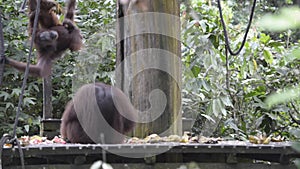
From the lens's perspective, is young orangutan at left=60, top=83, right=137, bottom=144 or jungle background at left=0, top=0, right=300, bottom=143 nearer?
young orangutan at left=60, top=83, right=137, bottom=144

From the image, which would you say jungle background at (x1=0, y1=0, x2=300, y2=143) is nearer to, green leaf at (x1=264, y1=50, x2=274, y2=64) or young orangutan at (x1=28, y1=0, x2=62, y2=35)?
green leaf at (x1=264, y1=50, x2=274, y2=64)

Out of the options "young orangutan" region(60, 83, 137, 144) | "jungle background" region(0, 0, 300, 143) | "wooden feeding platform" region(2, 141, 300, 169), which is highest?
"jungle background" region(0, 0, 300, 143)

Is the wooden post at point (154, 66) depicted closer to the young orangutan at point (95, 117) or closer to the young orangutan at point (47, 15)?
the young orangutan at point (95, 117)

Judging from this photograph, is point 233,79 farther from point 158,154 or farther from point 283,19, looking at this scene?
point 283,19

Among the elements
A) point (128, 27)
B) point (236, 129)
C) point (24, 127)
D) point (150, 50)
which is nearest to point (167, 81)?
point (150, 50)

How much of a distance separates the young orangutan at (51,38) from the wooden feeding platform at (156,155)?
513 millimetres

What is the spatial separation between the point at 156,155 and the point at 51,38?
0.86m

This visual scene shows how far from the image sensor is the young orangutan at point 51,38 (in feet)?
8.75

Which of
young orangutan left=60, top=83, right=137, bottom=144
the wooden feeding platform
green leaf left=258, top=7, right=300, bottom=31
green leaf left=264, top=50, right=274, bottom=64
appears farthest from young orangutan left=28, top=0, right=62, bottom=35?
green leaf left=258, top=7, right=300, bottom=31

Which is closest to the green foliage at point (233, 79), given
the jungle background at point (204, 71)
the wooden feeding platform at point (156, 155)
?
the jungle background at point (204, 71)

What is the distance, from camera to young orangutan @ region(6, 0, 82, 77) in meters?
2.67

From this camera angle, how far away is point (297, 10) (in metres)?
0.49

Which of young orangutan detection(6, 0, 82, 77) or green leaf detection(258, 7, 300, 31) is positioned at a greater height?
young orangutan detection(6, 0, 82, 77)

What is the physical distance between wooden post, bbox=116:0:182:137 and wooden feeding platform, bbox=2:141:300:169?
29 cm
